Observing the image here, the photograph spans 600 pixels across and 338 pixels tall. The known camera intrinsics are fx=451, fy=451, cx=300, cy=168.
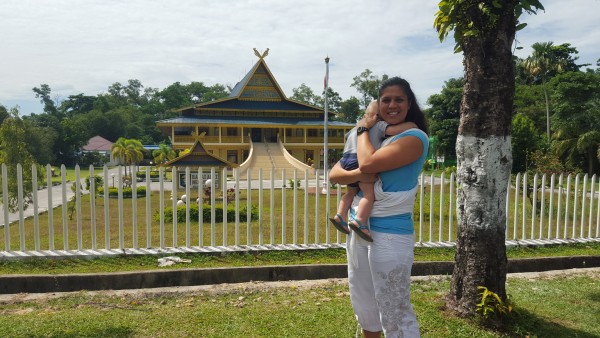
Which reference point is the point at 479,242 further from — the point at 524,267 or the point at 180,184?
the point at 180,184

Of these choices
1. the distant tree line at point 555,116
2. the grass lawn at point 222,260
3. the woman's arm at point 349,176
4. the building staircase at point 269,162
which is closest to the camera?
the woman's arm at point 349,176

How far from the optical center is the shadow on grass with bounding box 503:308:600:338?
10.7 feet

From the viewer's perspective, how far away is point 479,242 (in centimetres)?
337

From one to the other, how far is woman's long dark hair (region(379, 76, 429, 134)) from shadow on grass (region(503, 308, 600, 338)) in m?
1.80

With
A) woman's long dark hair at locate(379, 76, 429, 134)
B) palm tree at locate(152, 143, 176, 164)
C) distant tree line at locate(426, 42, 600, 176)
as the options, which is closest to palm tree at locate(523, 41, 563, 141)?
distant tree line at locate(426, 42, 600, 176)

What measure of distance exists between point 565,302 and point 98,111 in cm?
7382

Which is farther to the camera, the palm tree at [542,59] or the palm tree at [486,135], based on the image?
the palm tree at [542,59]

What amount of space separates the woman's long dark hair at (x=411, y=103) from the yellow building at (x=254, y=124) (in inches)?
1241

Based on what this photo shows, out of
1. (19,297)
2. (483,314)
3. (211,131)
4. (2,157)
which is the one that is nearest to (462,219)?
(483,314)

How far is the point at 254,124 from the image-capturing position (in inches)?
1361

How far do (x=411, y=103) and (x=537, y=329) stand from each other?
2.11 meters

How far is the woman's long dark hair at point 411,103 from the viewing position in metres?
2.38

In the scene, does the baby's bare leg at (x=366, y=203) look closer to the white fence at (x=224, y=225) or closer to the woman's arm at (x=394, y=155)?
the woman's arm at (x=394, y=155)

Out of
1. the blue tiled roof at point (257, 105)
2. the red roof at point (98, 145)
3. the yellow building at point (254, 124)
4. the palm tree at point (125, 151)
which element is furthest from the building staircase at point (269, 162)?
the red roof at point (98, 145)
